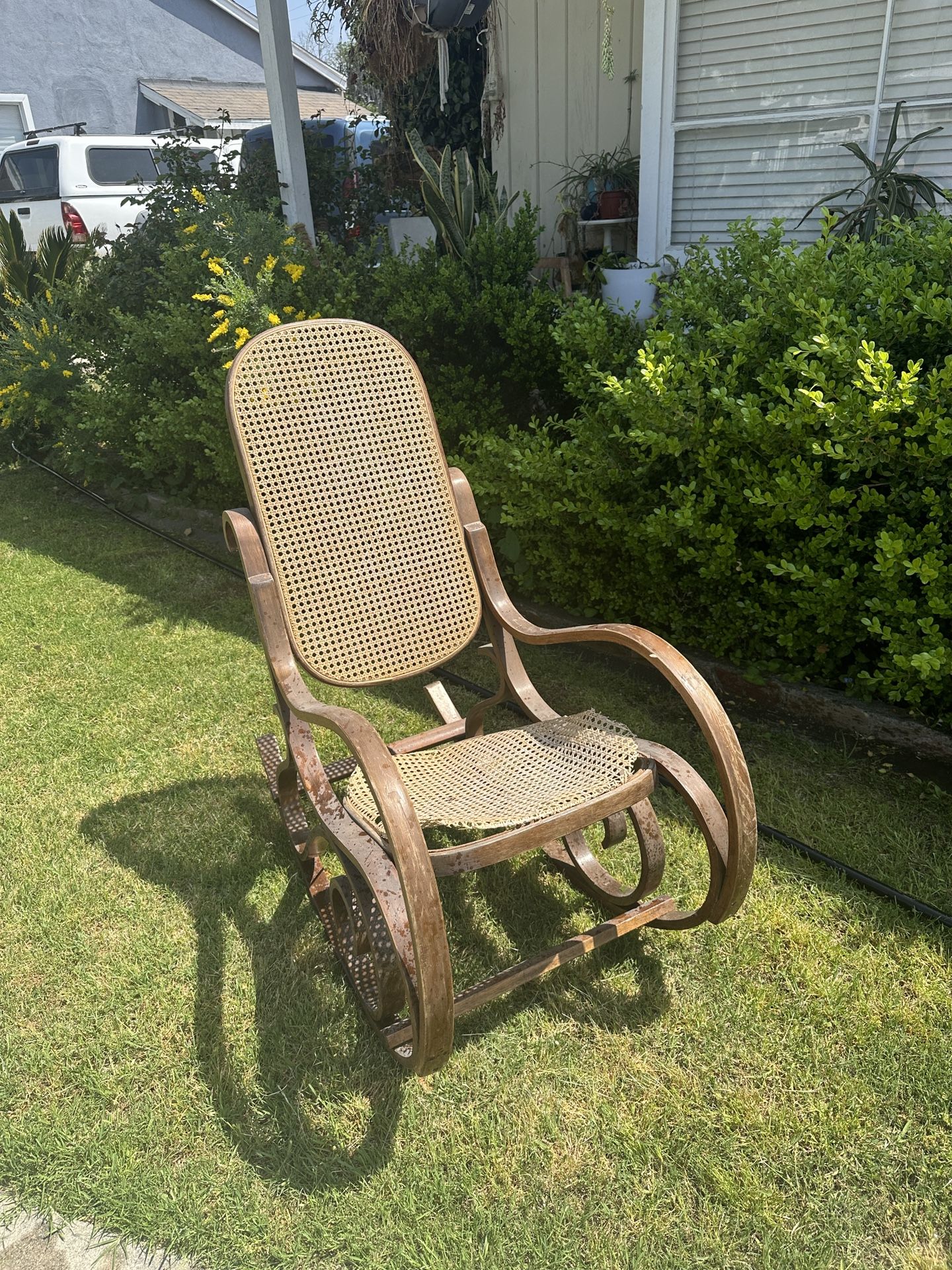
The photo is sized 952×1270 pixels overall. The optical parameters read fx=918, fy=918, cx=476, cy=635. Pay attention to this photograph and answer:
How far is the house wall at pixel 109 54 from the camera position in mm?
16219

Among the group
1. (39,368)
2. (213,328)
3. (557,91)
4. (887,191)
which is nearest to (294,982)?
(213,328)

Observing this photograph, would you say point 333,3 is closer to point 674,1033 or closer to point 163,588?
point 163,588

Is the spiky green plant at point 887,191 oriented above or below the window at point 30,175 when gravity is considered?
below

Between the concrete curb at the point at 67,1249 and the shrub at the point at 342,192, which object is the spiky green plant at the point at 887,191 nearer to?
the shrub at the point at 342,192

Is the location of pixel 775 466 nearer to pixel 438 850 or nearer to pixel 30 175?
pixel 438 850

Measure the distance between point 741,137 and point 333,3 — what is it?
4.34 metres

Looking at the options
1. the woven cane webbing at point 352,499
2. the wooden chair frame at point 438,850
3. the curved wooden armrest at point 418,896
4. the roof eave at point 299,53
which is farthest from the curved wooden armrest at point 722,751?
the roof eave at point 299,53

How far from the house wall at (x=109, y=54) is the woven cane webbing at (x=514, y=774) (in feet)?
62.2

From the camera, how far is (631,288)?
15.2 ft

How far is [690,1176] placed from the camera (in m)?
1.77

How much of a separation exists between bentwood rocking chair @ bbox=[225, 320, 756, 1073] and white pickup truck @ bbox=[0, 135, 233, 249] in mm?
10048

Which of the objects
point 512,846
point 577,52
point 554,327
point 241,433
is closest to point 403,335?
point 554,327

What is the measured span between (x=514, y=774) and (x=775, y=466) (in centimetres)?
130

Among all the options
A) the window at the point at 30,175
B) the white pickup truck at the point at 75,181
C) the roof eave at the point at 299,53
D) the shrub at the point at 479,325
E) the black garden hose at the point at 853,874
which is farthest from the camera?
the roof eave at the point at 299,53
